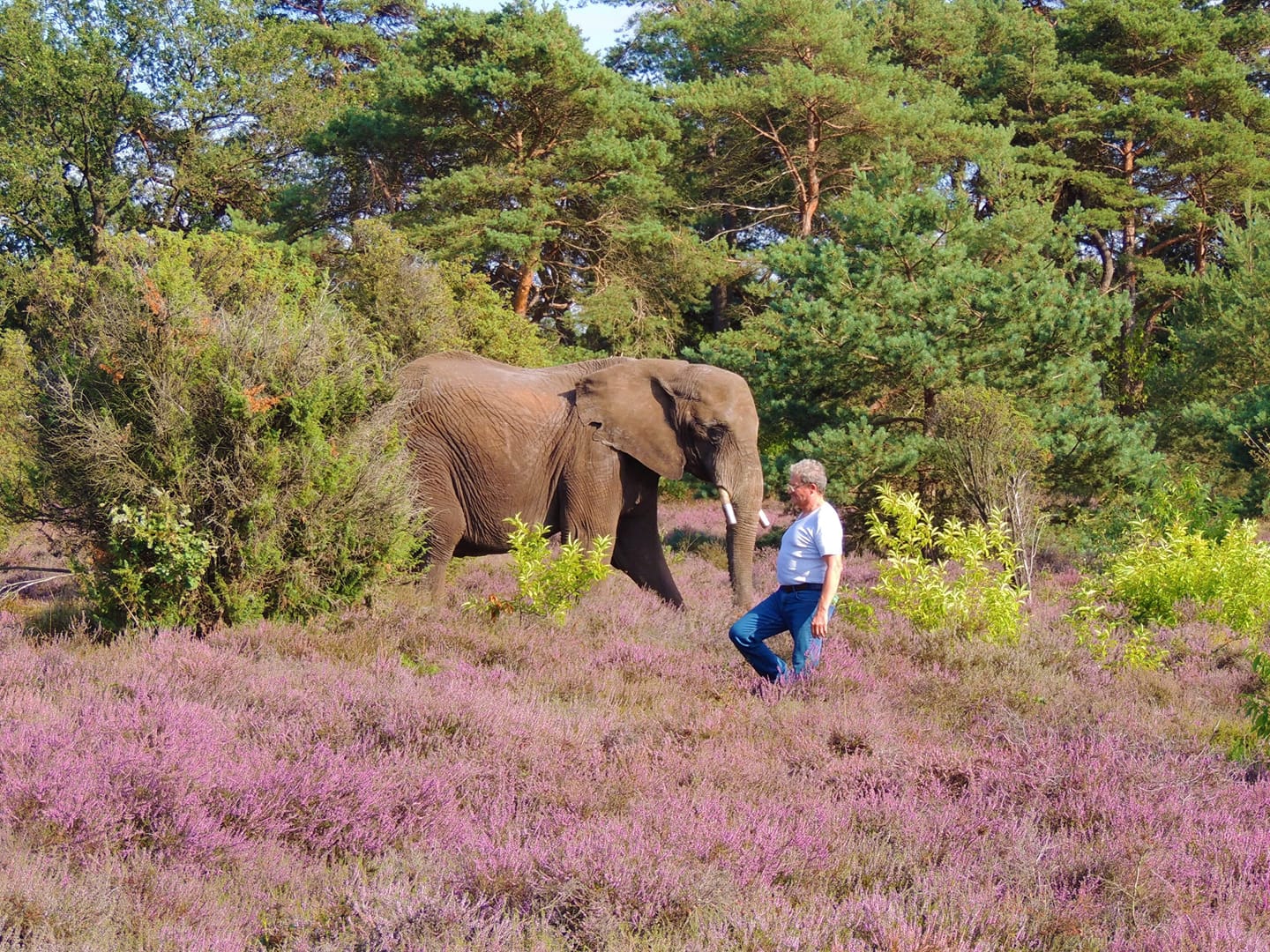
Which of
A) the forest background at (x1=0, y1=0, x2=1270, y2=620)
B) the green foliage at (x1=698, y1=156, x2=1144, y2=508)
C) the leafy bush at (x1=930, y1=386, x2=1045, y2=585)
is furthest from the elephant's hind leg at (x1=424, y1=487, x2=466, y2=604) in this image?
the leafy bush at (x1=930, y1=386, x2=1045, y2=585)

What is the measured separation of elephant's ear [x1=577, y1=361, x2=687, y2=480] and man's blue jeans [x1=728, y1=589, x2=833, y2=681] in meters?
3.26

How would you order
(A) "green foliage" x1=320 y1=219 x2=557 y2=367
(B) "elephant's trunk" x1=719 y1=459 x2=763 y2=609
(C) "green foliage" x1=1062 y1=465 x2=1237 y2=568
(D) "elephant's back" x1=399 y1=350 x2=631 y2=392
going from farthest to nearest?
1. (A) "green foliage" x1=320 y1=219 x2=557 y2=367
2. (C) "green foliage" x1=1062 y1=465 x2=1237 y2=568
3. (D) "elephant's back" x1=399 y1=350 x2=631 y2=392
4. (B) "elephant's trunk" x1=719 y1=459 x2=763 y2=609

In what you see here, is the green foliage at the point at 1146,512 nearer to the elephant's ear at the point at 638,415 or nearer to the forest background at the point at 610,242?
the forest background at the point at 610,242

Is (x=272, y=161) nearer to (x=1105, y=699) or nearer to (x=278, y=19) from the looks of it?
(x=278, y=19)

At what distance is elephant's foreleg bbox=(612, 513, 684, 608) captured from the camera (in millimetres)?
10305

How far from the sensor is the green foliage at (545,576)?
7.98m

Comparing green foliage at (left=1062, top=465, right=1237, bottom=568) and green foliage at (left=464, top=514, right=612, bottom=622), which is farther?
green foliage at (left=1062, top=465, right=1237, bottom=568)

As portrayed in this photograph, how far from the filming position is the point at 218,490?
278 inches

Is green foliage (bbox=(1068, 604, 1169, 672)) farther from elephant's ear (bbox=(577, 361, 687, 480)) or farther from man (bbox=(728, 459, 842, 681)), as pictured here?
elephant's ear (bbox=(577, 361, 687, 480))

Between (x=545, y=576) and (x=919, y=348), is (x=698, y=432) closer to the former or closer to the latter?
(x=545, y=576)

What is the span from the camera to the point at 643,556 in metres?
10.3

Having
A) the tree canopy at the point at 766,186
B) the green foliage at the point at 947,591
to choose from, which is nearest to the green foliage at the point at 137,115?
the tree canopy at the point at 766,186

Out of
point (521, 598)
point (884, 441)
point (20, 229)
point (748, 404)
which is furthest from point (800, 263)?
point (20, 229)

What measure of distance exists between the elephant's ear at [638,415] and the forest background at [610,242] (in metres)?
2.32
